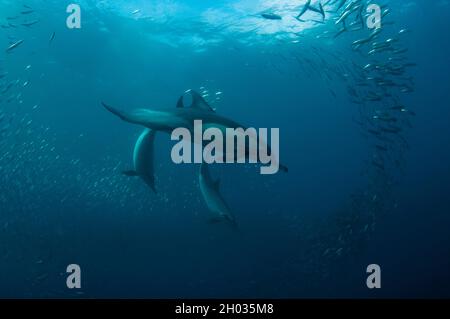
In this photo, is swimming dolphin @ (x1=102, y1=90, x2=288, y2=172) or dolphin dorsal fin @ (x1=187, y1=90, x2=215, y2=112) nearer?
swimming dolphin @ (x1=102, y1=90, x2=288, y2=172)

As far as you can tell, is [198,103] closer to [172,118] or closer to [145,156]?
[172,118]

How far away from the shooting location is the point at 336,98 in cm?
2750

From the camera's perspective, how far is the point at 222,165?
91.5 ft

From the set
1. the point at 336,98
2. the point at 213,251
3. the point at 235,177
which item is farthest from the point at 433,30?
the point at 213,251

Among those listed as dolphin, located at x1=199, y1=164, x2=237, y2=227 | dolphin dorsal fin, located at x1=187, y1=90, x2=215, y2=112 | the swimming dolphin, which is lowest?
dolphin, located at x1=199, y1=164, x2=237, y2=227

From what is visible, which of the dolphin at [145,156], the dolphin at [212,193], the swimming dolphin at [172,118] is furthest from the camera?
the dolphin at [212,193]

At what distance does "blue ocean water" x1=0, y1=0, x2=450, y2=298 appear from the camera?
20.6 metres

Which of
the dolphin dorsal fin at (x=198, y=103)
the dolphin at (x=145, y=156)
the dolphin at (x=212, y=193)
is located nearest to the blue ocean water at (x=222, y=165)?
the dolphin at (x=212, y=193)

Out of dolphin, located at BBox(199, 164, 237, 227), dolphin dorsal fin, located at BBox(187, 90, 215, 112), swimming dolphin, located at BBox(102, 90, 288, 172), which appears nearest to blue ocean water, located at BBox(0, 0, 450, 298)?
dolphin, located at BBox(199, 164, 237, 227)

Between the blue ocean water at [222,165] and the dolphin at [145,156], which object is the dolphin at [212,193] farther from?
the blue ocean water at [222,165]

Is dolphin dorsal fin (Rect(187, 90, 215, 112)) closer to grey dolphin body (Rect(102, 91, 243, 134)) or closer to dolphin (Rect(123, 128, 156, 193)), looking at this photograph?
grey dolphin body (Rect(102, 91, 243, 134))

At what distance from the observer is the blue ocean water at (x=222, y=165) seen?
20609 mm

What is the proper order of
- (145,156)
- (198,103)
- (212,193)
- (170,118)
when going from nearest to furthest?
1. (170,118)
2. (198,103)
3. (145,156)
4. (212,193)

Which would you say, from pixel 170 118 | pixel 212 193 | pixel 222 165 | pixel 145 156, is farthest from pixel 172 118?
pixel 222 165
